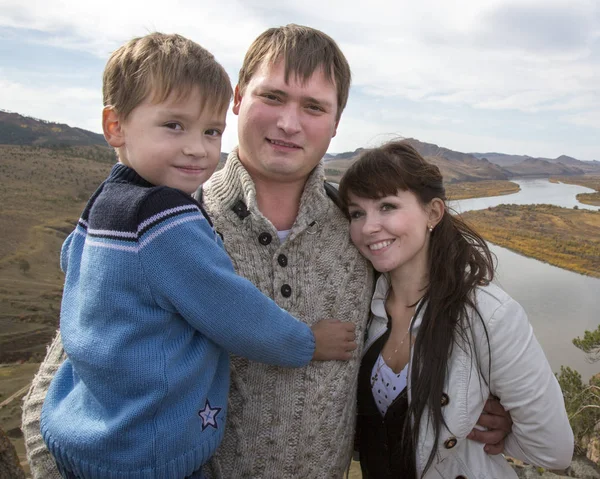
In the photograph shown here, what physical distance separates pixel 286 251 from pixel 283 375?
536 mm

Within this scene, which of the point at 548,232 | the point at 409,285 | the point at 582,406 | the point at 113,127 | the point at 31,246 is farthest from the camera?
the point at 548,232

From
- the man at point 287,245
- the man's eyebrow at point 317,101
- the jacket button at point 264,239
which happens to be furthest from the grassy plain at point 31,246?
the man's eyebrow at point 317,101

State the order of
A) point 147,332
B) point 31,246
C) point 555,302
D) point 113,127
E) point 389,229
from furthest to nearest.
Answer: point 31,246 < point 555,302 < point 389,229 < point 113,127 < point 147,332

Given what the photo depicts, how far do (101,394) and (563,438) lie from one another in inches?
78.3

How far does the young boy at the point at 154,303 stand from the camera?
1501mm

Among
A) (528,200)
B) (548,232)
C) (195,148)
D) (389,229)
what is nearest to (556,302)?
→ (548,232)

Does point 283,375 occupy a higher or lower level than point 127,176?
lower

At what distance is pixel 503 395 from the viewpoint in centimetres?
212

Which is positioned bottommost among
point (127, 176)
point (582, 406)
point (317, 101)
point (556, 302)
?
point (556, 302)

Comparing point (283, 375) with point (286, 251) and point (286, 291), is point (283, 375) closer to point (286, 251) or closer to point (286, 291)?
point (286, 291)

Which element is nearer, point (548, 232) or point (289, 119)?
point (289, 119)

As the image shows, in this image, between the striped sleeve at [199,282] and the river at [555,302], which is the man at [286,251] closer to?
the striped sleeve at [199,282]

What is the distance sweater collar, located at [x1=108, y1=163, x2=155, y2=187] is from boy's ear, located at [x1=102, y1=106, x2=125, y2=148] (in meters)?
0.11

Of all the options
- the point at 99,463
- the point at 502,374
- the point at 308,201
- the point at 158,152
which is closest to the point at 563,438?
the point at 502,374
